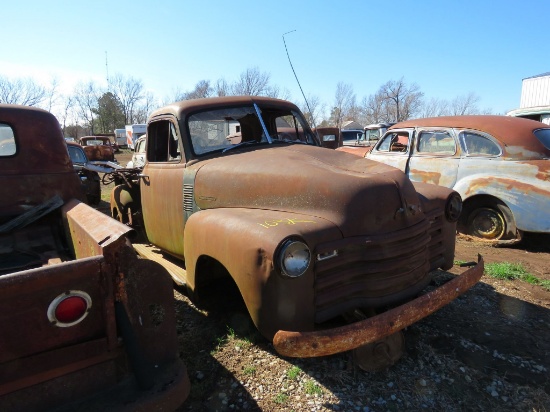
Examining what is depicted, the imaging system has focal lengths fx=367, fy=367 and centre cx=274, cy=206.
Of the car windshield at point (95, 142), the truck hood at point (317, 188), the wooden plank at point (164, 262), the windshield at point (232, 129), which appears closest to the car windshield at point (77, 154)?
the wooden plank at point (164, 262)

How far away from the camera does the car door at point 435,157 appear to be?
6.17 m

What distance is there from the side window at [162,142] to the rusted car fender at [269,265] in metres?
1.59

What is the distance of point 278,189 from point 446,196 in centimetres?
155

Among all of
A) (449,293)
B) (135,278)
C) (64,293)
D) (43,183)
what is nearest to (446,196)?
(449,293)

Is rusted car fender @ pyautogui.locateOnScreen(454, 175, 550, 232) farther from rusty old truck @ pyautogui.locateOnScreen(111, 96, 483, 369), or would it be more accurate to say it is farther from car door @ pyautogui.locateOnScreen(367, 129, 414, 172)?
rusty old truck @ pyautogui.locateOnScreen(111, 96, 483, 369)

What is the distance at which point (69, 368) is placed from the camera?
1.67m

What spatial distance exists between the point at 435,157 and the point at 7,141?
6.16 m

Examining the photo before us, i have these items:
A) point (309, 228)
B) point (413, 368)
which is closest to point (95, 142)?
point (309, 228)

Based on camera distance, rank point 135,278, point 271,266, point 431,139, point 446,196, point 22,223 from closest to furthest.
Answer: point 135,278
point 271,266
point 446,196
point 22,223
point 431,139

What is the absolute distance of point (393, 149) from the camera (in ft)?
26.5

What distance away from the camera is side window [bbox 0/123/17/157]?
3.64 m

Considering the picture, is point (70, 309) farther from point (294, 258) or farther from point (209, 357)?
point (209, 357)

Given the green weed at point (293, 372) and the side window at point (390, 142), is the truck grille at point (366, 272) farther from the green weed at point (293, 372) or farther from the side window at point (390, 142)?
Answer: the side window at point (390, 142)

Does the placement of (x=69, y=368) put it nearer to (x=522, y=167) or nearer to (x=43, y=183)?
(x=43, y=183)
